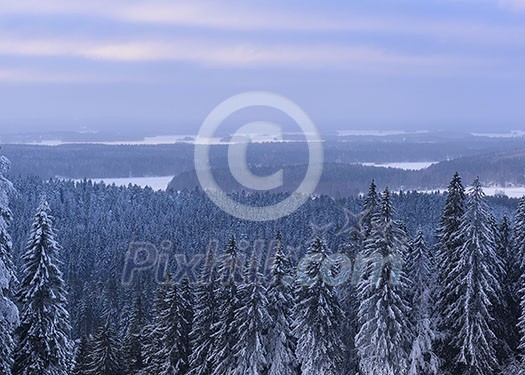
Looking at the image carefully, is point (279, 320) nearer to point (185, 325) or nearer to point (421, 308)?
point (421, 308)

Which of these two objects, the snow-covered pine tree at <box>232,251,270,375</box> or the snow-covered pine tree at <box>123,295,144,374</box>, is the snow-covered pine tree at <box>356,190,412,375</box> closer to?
the snow-covered pine tree at <box>232,251,270,375</box>

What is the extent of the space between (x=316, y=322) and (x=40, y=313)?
42.5ft

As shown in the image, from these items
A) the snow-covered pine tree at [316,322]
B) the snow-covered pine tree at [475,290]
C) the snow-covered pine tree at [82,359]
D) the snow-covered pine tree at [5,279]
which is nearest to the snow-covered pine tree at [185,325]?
the snow-covered pine tree at [316,322]

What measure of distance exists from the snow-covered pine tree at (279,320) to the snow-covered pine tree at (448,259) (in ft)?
26.4

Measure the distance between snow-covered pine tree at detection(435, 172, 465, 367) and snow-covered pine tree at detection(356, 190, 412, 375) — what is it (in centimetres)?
332

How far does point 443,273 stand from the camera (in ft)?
107

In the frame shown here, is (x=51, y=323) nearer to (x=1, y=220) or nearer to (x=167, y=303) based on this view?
(x=1, y=220)

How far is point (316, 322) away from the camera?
29.9 m

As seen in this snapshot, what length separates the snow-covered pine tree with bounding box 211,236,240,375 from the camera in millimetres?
33125

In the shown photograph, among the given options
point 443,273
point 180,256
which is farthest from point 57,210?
point 443,273

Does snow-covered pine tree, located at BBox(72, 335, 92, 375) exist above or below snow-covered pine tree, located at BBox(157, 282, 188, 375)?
below

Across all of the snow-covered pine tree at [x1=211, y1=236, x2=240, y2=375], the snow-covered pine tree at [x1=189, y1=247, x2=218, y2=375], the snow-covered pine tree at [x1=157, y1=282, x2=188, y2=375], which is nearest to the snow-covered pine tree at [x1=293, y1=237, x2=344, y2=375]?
the snow-covered pine tree at [x1=211, y1=236, x2=240, y2=375]

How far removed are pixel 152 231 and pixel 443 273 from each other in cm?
11878

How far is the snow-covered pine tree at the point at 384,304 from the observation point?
28750mm
